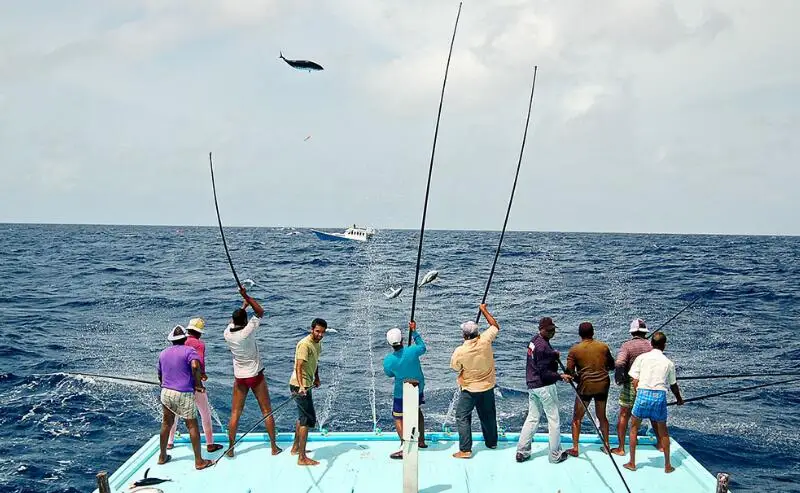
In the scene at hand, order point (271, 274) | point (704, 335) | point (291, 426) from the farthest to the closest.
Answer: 1. point (271, 274)
2. point (704, 335)
3. point (291, 426)

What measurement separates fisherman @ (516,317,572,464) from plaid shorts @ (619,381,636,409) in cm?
78

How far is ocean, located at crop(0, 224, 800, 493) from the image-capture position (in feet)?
35.3

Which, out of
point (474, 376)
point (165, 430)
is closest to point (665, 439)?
point (474, 376)

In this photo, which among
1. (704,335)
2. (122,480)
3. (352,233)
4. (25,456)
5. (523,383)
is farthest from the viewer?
(352,233)

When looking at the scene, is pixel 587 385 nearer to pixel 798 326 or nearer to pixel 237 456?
pixel 237 456

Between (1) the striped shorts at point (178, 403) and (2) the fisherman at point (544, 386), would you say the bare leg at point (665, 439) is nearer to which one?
(2) the fisherman at point (544, 386)

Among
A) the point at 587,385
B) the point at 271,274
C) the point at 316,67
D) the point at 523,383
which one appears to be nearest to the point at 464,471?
the point at 587,385

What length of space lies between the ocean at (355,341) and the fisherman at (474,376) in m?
1.19

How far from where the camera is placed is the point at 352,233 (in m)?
65.6

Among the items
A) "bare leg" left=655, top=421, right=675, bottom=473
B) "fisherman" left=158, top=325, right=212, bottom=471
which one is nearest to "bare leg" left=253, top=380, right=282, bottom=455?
"fisherman" left=158, top=325, right=212, bottom=471

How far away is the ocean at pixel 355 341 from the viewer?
424 inches

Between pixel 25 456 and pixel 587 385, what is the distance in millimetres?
8660

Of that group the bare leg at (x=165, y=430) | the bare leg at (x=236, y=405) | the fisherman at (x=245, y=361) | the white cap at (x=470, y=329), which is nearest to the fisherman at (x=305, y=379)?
the fisherman at (x=245, y=361)

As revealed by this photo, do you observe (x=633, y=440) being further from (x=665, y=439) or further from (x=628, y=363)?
(x=628, y=363)
